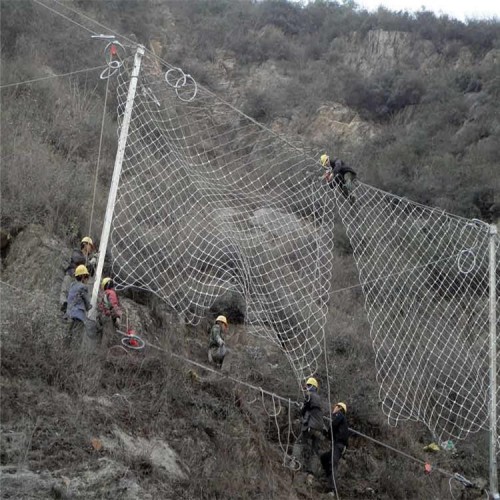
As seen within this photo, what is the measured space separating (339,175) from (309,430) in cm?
263

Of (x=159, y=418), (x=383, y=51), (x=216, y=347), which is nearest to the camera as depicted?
(x=159, y=418)

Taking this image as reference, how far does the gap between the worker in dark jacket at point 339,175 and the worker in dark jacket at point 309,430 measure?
2096 millimetres

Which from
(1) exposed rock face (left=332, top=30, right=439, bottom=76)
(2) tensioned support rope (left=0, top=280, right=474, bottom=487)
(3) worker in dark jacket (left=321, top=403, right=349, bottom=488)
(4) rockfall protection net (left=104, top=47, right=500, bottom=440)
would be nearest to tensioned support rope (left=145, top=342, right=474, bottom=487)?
(2) tensioned support rope (left=0, top=280, right=474, bottom=487)

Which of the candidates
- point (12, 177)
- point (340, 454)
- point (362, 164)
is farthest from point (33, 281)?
point (362, 164)

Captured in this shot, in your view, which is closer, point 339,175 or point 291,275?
point 339,175

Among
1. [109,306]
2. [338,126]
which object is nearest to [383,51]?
[338,126]

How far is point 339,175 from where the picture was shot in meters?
7.34

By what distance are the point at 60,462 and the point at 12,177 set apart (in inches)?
165

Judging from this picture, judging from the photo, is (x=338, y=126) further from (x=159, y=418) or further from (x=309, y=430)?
(x=159, y=418)

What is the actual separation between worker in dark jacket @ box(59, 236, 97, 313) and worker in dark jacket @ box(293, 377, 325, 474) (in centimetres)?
244

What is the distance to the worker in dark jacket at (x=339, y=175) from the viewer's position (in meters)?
7.20

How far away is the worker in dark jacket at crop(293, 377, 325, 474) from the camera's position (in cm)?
658

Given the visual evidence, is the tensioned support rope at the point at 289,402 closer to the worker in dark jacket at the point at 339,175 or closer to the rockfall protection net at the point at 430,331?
the rockfall protection net at the point at 430,331

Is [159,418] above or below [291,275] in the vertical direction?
below
